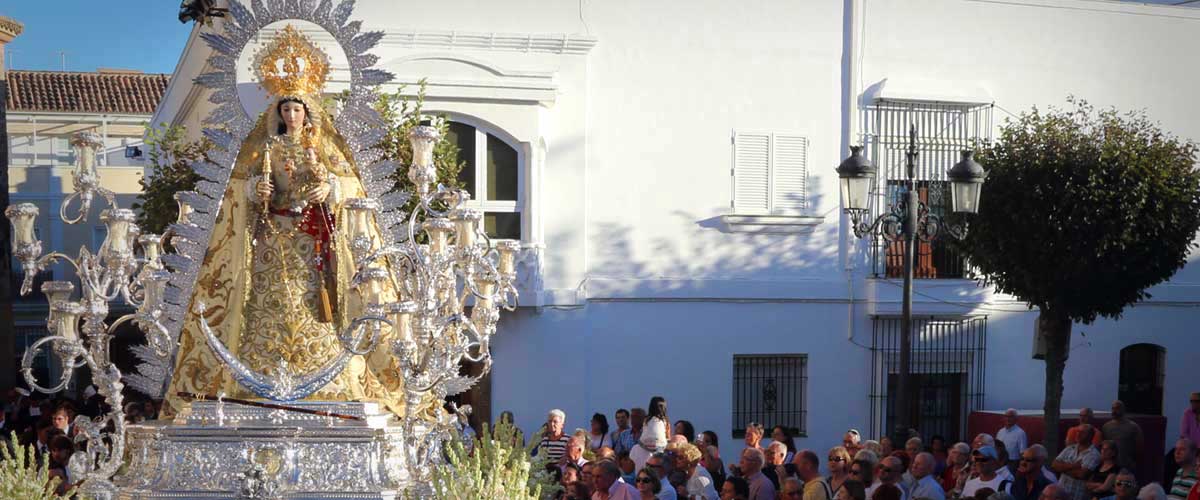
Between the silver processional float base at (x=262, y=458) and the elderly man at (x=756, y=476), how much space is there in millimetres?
2403

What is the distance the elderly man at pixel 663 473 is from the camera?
346 inches

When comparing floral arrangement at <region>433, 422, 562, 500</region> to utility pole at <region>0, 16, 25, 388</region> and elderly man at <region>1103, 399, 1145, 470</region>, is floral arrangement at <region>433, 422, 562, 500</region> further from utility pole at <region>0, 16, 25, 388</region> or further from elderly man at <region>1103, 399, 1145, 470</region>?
utility pole at <region>0, 16, 25, 388</region>

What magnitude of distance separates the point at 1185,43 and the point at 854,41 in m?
4.50

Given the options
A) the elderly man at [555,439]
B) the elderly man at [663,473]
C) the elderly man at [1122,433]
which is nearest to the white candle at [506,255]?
the elderly man at [663,473]

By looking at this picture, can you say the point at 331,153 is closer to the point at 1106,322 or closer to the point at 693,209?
the point at 693,209

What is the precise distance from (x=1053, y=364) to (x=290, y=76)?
1018 centimetres

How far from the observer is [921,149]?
18.3 metres

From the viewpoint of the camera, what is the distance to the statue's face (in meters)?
8.17

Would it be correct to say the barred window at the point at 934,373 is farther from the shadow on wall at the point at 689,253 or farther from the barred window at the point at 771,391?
→ the shadow on wall at the point at 689,253

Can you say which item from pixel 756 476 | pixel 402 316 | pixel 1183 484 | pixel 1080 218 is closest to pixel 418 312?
pixel 402 316

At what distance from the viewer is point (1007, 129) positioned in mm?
16234

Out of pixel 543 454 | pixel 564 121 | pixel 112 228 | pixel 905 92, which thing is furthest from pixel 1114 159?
pixel 112 228

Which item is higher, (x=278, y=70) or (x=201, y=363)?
(x=278, y=70)

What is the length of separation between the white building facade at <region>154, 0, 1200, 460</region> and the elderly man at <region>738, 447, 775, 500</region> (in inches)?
296
